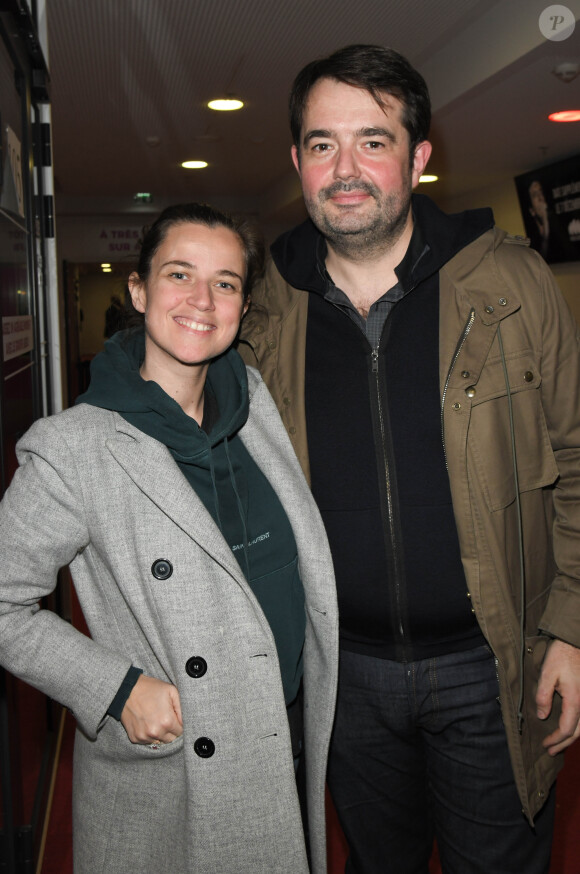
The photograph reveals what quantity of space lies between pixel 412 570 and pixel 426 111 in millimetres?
1099

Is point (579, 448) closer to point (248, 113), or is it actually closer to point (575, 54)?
point (575, 54)

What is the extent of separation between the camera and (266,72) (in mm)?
5293

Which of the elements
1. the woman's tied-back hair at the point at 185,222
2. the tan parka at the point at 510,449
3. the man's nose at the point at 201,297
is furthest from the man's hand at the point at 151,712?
the woman's tied-back hair at the point at 185,222

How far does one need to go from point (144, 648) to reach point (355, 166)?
43.9 inches

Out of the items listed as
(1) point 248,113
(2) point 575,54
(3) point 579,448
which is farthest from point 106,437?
(1) point 248,113

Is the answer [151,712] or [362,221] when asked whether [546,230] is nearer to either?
[362,221]

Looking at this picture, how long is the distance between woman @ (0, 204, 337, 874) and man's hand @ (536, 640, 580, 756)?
1.53 ft

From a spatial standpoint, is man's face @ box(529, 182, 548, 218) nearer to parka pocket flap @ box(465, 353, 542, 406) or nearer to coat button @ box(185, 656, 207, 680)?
parka pocket flap @ box(465, 353, 542, 406)

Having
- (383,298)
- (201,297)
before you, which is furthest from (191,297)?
(383,298)

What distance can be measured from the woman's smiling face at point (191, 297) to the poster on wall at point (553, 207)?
19.3 ft

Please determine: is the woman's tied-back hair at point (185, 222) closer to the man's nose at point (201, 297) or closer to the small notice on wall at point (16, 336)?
the man's nose at point (201, 297)

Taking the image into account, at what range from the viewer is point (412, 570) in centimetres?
165

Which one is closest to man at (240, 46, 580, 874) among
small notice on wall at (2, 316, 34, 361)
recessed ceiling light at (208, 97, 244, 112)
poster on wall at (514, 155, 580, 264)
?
small notice on wall at (2, 316, 34, 361)

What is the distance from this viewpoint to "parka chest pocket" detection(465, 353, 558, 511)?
1.59 meters
